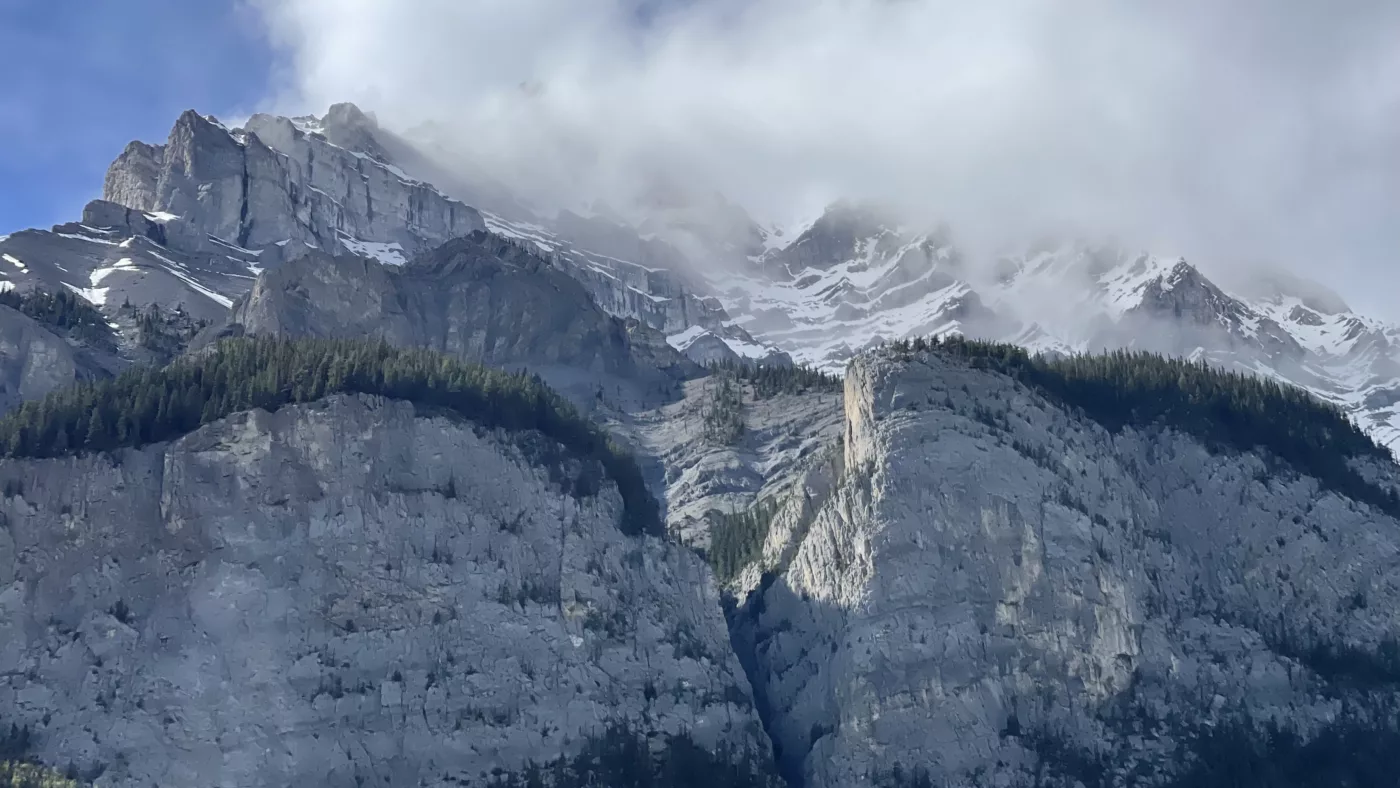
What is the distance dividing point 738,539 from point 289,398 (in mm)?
35182

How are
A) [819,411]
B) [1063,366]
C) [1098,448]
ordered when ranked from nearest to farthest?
[1098,448], [1063,366], [819,411]

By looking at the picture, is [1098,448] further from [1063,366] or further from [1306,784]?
[1306,784]

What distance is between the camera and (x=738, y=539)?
429ft

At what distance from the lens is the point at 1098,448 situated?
407ft

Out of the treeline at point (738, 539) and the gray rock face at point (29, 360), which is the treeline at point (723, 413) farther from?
the gray rock face at point (29, 360)

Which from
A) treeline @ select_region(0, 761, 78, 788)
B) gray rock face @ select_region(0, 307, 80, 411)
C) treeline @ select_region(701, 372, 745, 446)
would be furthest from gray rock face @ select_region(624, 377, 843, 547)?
treeline @ select_region(0, 761, 78, 788)

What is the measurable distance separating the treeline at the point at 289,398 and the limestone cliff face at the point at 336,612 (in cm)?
174

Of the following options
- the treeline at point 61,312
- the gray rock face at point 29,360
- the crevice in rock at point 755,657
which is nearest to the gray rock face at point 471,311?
the treeline at point 61,312

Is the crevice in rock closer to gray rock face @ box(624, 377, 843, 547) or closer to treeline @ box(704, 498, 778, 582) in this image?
treeline @ box(704, 498, 778, 582)

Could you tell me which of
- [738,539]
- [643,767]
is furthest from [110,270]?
[643,767]

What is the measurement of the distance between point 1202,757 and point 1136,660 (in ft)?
23.5

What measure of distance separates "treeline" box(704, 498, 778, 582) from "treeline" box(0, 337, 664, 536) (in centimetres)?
892

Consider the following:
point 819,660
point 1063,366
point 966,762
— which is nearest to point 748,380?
point 1063,366

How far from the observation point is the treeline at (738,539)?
128000 mm
